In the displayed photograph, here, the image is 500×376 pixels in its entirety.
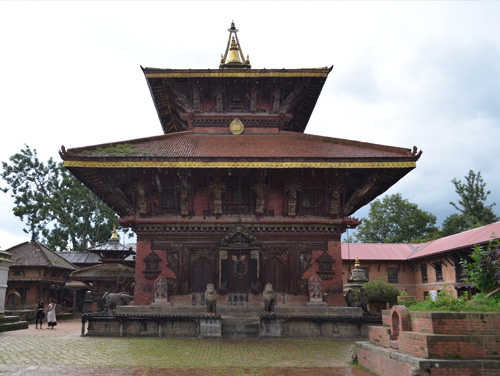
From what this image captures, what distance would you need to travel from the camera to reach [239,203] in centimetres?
1850

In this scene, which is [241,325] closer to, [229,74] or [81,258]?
[229,74]

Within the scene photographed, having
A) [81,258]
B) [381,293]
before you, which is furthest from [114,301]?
[81,258]

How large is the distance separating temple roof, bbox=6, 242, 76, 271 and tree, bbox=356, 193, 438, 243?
4174 cm

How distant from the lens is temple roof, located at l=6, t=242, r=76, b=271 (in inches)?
1351

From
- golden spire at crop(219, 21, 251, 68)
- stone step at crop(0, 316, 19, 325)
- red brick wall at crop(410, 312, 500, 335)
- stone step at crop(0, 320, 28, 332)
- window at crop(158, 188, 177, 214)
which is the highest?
golden spire at crop(219, 21, 251, 68)

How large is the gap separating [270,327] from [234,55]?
1644 cm

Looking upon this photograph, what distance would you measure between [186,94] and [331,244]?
10835 mm

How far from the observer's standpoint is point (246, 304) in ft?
56.5

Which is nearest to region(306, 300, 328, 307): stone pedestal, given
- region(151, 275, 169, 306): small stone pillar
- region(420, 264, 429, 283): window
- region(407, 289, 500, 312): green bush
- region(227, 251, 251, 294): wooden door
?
region(227, 251, 251, 294): wooden door

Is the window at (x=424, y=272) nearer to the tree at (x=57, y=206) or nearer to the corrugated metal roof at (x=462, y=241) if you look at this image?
the corrugated metal roof at (x=462, y=241)

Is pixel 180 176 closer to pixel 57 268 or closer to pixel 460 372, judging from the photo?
pixel 460 372

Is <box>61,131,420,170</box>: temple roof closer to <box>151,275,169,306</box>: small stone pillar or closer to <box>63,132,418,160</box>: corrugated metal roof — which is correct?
<box>63,132,418,160</box>: corrugated metal roof

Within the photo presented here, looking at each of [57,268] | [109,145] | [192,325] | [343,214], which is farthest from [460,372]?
[57,268]

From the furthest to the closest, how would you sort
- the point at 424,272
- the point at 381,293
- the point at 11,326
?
the point at 424,272 < the point at 381,293 < the point at 11,326
